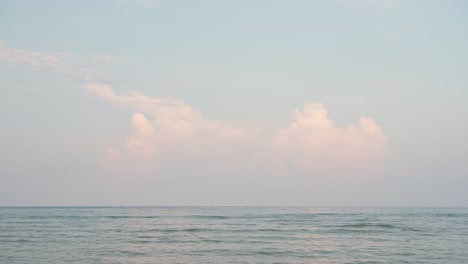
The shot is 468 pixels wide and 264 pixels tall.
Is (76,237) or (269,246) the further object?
(76,237)

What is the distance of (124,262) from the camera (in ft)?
72.8

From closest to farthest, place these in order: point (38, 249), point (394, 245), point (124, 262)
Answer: point (124, 262) < point (38, 249) < point (394, 245)

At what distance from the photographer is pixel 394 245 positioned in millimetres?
29391

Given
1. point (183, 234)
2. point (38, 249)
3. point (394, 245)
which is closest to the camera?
point (38, 249)

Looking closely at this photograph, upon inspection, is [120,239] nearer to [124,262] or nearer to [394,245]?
[124,262]

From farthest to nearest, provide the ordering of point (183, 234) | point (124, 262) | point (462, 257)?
point (183, 234), point (462, 257), point (124, 262)

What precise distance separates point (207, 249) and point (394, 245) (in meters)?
12.1

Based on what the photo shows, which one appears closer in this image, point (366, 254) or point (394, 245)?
point (366, 254)

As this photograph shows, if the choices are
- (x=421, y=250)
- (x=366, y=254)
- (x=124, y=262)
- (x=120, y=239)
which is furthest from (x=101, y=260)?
(x=421, y=250)

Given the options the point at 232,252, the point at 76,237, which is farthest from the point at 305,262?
the point at 76,237

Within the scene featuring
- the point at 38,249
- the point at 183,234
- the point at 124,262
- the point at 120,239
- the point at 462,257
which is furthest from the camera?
the point at 183,234

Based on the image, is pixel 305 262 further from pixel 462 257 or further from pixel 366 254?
pixel 462 257

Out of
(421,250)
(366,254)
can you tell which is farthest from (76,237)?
(421,250)

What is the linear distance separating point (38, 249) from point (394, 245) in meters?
21.9
